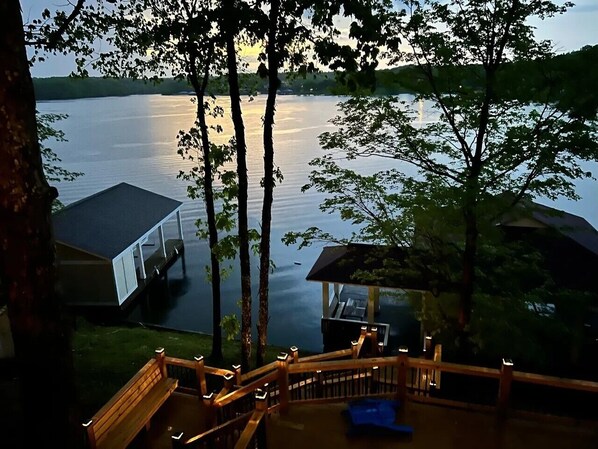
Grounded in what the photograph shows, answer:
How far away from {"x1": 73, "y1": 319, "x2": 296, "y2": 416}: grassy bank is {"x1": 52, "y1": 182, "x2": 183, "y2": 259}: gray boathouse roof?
278 centimetres

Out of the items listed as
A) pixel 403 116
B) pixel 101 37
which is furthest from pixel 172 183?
pixel 403 116

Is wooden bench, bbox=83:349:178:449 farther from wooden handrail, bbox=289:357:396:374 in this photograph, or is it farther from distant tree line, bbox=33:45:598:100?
distant tree line, bbox=33:45:598:100

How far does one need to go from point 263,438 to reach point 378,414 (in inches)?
71.8

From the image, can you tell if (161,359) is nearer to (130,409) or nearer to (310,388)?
(130,409)

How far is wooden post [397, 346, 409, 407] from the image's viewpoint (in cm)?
546

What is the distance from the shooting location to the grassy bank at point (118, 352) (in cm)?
928

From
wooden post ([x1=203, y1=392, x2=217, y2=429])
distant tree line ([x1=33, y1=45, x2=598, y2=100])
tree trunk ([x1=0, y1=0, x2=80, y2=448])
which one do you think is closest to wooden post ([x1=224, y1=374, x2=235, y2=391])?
wooden post ([x1=203, y1=392, x2=217, y2=429])

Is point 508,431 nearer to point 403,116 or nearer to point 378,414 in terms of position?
point 378,414

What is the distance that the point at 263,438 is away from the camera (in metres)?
3.98

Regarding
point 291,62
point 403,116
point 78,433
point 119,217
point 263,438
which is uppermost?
point 291,62

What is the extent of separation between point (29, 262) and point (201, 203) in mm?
27062

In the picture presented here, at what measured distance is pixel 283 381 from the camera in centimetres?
555

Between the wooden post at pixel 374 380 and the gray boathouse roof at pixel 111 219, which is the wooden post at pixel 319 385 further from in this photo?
the gray boathouse roof at pixel 111 219

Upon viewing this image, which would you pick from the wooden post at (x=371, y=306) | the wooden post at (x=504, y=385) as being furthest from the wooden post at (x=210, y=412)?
the wooden post at (x=371, y=306)
